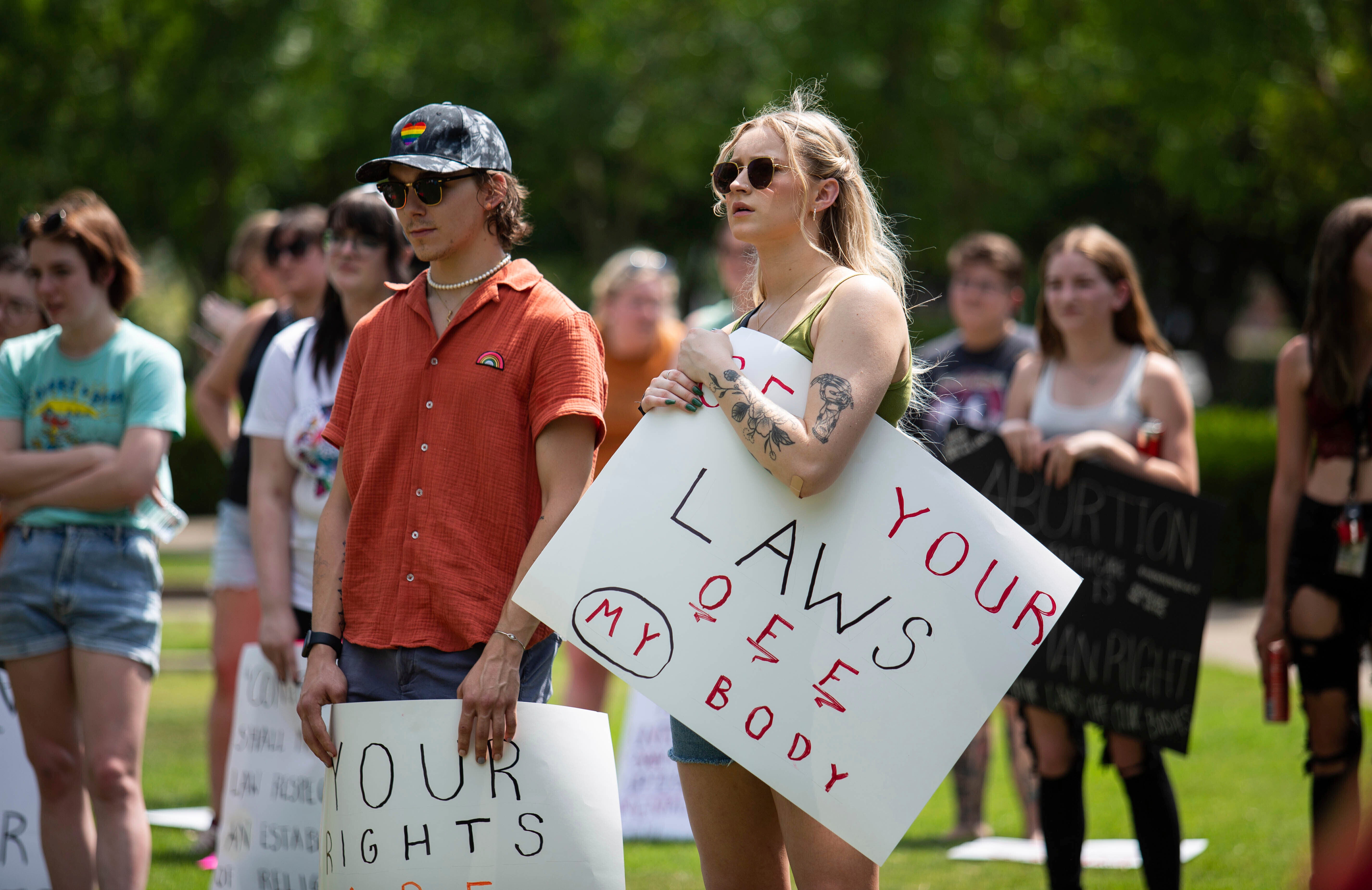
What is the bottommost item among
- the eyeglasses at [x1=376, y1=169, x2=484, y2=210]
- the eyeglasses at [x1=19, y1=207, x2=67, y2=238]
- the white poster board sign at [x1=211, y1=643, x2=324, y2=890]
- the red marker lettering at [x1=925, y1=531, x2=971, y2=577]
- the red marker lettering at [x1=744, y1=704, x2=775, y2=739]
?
the white poster board sign at [x1=211, y1=643, x2=324, y2=890]

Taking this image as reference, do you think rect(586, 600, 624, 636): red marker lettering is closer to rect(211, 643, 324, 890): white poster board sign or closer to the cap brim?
the cap brim

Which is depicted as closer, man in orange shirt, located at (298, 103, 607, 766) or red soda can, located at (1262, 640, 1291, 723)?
man in orange shirt, located at (298, 103, 607, 766)

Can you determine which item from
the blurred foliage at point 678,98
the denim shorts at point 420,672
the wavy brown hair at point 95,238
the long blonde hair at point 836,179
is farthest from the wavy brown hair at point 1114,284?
the blurred foliage at point 678,98

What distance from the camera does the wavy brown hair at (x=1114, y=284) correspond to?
184 inches

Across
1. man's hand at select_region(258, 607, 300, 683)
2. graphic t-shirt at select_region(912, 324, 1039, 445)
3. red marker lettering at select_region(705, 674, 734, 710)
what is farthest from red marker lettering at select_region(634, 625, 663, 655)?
graphic t-shirt at select_region(912, 324, 1039, 445)

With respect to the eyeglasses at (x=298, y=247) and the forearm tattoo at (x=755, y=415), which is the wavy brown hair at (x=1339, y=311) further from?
the eyeglasses at (x=298, y=247)

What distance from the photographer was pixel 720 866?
3014mm

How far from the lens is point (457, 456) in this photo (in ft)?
9.80

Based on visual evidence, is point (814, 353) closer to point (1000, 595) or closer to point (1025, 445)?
point (1000, 595)

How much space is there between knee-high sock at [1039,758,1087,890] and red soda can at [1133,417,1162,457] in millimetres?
1090

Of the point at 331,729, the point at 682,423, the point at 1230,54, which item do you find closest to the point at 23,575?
the point at 331,729

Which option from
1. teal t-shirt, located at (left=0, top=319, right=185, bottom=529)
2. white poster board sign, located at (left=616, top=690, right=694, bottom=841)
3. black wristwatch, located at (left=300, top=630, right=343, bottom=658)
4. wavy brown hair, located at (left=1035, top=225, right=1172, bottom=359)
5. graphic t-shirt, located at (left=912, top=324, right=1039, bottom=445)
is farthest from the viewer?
white poster board sign, located at (left=616, top=690, right=694, bottom=841)

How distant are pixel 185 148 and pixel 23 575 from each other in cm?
1518

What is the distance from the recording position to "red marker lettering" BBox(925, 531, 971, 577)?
283 centimetres
